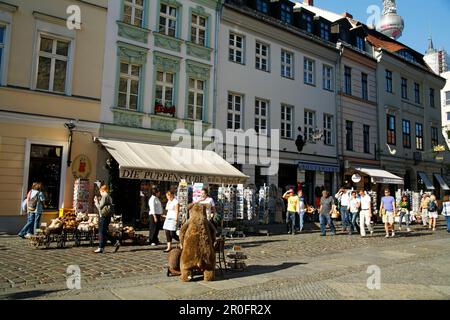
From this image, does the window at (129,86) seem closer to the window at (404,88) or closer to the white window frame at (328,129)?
the white window frame at (328,129)

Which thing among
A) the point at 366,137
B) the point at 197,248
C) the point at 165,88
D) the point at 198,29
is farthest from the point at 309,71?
the point at 197,248

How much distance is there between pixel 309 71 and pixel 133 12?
11757mm

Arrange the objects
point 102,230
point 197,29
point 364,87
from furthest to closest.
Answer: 1. point 364,87
2. point 197,29
3. point 102,230

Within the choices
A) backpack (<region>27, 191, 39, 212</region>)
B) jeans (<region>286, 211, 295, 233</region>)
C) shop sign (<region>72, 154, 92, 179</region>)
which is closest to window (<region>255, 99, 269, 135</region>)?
jeans (<region>286, 211, 295, 233</region>)

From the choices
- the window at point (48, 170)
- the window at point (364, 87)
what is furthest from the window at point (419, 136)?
the window at point (48, 170)

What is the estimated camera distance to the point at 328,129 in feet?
80.7

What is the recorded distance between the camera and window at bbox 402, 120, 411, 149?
98.7 feet

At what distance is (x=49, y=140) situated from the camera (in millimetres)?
14133

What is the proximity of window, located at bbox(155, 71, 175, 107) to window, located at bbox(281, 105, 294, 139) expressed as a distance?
23.8ft

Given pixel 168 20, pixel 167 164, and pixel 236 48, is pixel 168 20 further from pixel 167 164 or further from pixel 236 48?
pixel 167 164

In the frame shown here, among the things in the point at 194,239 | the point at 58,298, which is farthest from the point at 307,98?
the point at 58,298

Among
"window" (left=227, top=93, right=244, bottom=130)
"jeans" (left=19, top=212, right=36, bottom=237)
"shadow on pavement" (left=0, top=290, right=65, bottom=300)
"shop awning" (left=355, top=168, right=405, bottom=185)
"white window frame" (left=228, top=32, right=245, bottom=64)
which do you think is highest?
"white window frame" (left=228, top=32, right=245, bottom=64)

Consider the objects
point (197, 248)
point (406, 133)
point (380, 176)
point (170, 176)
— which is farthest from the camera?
point (406, 133)

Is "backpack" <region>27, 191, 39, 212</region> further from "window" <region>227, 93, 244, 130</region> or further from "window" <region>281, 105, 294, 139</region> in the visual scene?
"window" <region>281, 105, 294, 139</region>
